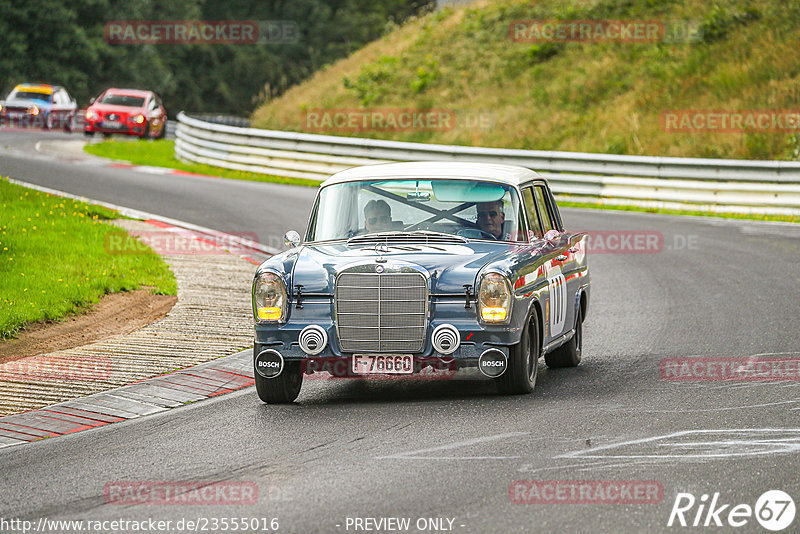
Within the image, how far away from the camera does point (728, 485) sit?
6254 millimetres

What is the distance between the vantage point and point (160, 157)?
33344 mm

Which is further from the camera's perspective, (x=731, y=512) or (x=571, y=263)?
(x=571, y=263)

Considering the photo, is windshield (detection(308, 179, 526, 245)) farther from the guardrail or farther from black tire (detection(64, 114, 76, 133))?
black tire (detection(64, 114, 76, 133))

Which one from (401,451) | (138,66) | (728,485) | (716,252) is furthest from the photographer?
(138,66)

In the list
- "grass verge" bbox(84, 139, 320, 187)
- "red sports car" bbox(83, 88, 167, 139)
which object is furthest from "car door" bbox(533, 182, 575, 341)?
"red sports car" bbox(83, 88, 167, 139)

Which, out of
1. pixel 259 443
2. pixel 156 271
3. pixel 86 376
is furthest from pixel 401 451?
pixel 156 271

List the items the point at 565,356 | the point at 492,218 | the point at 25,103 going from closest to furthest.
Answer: the point at 492,218
the point at 565,356
the point at 25,103

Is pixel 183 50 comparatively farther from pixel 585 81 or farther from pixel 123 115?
pixel 585 81

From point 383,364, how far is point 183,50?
217 feet

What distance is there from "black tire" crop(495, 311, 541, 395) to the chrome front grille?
0.67 meters

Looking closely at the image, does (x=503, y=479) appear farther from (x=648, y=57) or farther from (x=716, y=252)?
(x=648, y=57)

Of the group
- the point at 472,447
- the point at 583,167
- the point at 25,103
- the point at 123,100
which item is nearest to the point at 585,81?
the point at 583,167

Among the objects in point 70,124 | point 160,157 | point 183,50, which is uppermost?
point 183,50

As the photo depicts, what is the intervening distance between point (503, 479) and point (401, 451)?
0.89m
